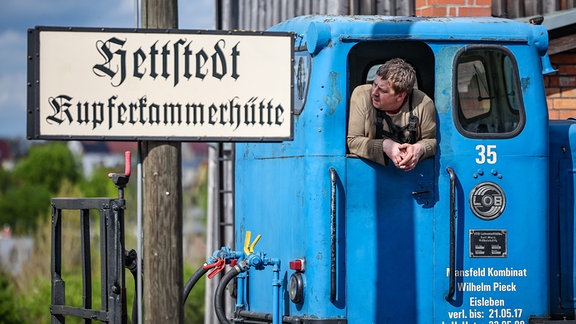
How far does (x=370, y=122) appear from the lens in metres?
6.71

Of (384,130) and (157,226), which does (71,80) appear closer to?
(157,226)

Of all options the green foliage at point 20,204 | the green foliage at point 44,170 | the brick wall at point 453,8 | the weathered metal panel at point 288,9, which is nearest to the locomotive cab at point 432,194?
the brick wall at point 453,8

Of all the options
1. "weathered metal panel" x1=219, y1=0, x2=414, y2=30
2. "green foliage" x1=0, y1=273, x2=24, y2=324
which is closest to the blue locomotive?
"weathered metal panel" x1=219, y1=0, x2=414, y2=30

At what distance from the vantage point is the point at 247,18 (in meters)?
12.9

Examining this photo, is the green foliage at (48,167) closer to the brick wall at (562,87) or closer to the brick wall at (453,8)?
the brick wall at (453,8)

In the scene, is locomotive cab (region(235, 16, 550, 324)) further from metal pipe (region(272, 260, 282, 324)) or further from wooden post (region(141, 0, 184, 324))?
wooden post (region(141, 0, 184, 324))

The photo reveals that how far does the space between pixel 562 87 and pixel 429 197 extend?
144 inches

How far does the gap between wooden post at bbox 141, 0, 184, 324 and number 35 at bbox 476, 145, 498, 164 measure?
2.18 m

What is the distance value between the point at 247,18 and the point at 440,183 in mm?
6569

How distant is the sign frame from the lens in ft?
17.6

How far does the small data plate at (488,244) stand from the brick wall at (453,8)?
129 inches

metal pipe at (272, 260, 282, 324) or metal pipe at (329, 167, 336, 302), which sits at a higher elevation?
metal pipe at (329, 167, 336, 302)

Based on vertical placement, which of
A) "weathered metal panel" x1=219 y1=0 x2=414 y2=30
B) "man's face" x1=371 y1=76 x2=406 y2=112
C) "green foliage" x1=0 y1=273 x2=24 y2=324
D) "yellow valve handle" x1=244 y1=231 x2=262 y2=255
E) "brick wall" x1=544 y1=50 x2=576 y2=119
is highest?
"weathered metal panel" x1=219 y1=0 x2=414 y2=30

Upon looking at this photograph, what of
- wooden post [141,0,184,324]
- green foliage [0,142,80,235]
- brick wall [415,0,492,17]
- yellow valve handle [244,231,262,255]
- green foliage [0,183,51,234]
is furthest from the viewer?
green foliage [0,142,80,235]
